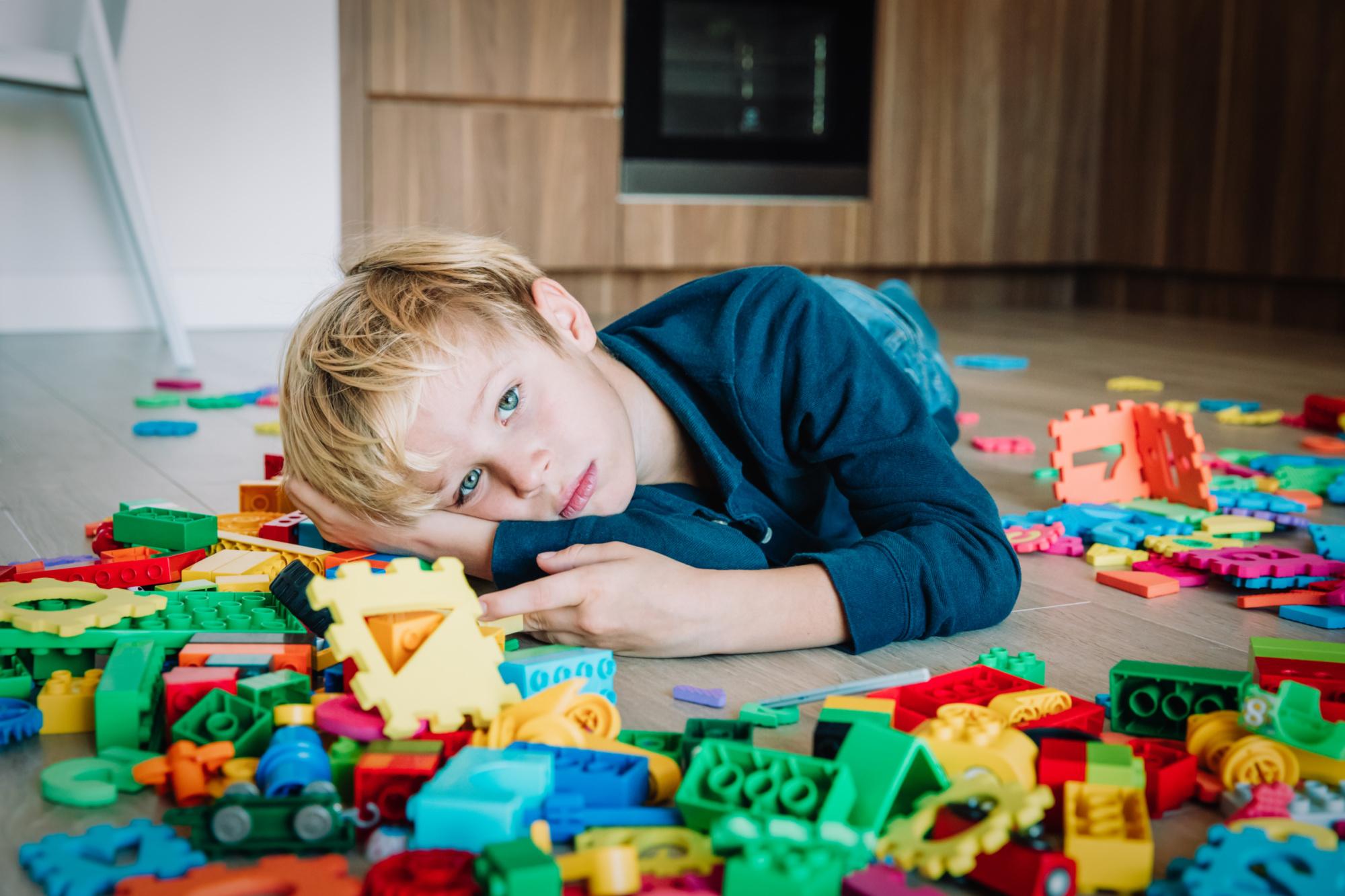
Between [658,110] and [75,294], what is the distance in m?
1.35

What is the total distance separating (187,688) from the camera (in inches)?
26.1

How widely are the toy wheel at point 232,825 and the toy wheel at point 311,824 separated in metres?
0.02

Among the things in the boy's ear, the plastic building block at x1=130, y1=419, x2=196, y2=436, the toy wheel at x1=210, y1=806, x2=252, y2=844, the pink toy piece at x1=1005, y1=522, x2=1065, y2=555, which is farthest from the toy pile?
the plastic building block at x1=130, y1=419, x2=196, y2=436

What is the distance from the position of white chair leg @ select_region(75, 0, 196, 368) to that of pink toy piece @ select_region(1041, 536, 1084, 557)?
1.57 meters

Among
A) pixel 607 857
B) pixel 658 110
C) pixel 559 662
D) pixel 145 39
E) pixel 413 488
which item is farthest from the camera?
pixel 658 110

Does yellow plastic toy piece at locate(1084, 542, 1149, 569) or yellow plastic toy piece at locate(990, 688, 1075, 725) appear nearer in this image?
yellow plastic toy piece at locate(990, 688, 1075, 725)

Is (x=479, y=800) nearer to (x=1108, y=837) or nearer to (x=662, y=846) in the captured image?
(x=662, y=846)

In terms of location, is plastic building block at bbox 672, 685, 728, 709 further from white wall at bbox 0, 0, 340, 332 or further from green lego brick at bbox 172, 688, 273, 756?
white wall at bbox 0, 0, 340, 332

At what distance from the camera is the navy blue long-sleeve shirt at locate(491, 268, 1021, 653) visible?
866 millimetres

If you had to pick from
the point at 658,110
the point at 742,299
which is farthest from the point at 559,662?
the point at 658,110

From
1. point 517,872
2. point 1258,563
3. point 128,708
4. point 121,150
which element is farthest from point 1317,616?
point 121,150

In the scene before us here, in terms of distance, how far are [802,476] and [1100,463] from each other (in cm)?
40

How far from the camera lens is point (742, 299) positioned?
40.1 inches

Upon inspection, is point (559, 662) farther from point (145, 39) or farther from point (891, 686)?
point (145, 39)
